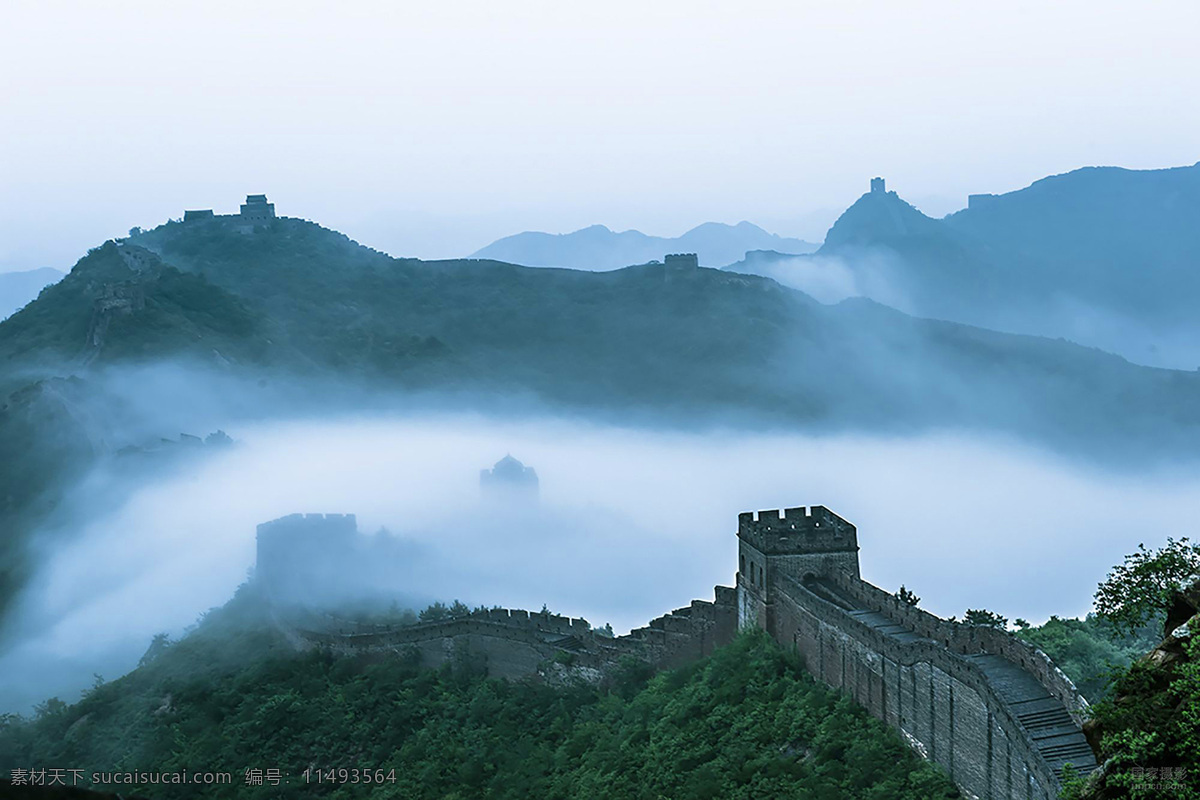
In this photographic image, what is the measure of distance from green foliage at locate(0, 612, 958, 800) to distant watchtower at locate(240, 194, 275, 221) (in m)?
118

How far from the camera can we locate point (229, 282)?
151m

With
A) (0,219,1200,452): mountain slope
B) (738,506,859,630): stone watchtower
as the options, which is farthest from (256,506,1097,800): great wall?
(0,219,1200,452): mountain slope

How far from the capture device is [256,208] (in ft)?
557

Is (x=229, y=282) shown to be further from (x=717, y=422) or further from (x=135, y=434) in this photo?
(x=717, y=422)

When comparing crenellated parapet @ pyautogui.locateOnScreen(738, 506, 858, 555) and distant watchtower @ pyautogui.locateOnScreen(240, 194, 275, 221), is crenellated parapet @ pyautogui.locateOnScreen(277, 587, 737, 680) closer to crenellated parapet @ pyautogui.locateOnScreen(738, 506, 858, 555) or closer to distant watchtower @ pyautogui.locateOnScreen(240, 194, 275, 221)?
crenellated parapet @ pyautogui.locateOnScreen(738, 506, 858, 555)

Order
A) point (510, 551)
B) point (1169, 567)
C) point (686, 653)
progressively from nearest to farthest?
1. point (1169, 567)
2. point (686, 653)
3. point (510, 551)

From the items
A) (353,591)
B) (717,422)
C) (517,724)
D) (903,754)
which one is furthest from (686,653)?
(717,422)

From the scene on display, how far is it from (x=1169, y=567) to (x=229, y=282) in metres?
145

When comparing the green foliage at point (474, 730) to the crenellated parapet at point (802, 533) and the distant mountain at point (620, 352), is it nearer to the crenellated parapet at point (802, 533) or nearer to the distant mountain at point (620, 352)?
the crenellated parapet at point (802, 533)

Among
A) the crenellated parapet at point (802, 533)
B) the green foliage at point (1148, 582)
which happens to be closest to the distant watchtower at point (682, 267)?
the crenellated parapet at point (802, 533)

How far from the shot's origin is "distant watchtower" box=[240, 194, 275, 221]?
168375 mm

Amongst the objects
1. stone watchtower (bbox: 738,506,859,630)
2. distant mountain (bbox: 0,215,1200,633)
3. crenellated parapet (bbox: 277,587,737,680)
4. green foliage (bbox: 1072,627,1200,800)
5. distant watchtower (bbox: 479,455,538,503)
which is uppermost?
distant mountain (bbox: 0,215,1200,633)

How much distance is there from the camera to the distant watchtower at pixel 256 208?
16838 centimetres

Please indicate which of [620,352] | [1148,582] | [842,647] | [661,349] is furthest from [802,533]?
[620,352]
